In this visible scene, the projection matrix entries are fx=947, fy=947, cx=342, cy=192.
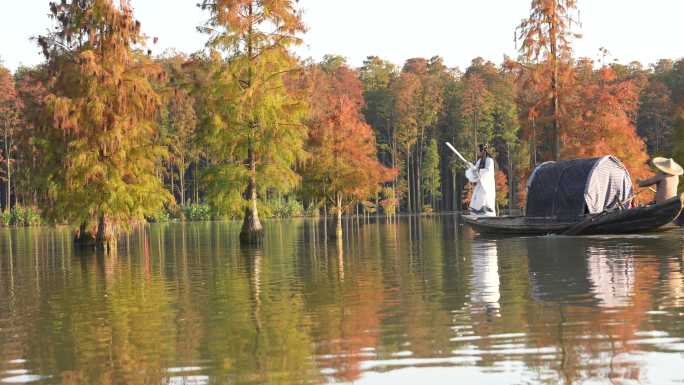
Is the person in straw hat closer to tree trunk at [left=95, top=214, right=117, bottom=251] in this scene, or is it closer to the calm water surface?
the calm water surface

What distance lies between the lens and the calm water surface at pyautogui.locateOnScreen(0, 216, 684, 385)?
9469mm

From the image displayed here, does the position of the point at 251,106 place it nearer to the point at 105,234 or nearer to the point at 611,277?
the point at 105,234

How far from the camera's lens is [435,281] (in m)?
18.9

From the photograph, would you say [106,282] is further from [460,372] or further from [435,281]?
[460,372]

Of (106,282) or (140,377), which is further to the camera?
(106,282)

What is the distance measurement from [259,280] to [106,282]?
145 inches

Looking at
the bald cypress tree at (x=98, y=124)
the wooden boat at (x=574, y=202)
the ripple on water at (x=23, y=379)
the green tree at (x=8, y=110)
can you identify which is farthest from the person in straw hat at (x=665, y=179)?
the green tree at (x=8, y=110)

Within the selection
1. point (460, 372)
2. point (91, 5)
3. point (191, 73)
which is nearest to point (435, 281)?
point (460, 372)

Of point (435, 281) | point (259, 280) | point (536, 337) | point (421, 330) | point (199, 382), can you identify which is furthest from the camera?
Result: point (259, 280)

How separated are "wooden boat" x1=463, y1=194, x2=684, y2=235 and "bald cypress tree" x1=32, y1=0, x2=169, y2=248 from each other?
15340 millimetres

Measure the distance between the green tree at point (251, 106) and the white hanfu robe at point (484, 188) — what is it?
1006cm

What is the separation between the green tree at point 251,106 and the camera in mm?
41188

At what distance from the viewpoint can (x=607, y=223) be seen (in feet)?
123

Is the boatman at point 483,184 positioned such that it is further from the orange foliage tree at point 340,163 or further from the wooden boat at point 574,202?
the orange foliage tree at point 340,163
